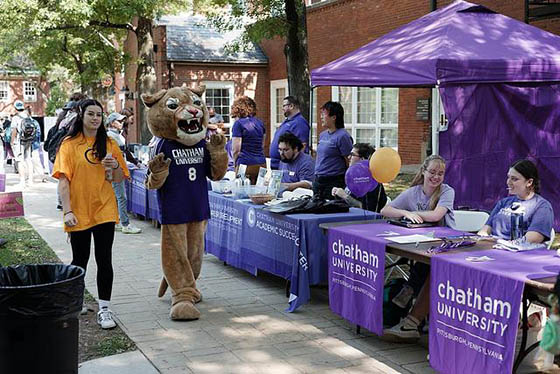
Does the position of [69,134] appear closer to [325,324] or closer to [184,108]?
[184,108]

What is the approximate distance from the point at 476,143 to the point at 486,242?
5323 mm

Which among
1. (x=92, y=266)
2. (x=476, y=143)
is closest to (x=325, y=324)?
(x=92, y=266)

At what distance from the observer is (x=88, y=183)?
19.1 ft

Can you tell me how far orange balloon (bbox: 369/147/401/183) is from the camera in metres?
6.39

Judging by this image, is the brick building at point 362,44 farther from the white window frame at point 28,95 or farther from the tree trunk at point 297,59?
the white window frame at point 28,95

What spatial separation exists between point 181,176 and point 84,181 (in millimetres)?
889

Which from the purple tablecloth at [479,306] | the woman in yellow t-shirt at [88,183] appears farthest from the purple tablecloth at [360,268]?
the woman in yellow t-shirt at [88,183]

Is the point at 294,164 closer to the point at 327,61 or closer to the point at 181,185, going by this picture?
the point at 181,185

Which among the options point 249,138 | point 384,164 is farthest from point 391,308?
point 249,138

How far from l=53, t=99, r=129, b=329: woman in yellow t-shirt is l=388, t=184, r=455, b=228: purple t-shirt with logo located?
254 centimetres

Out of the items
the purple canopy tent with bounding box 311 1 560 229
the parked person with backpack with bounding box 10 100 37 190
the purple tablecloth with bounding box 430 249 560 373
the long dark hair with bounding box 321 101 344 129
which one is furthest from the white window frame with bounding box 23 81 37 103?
the purple tablecloth with bounding box 430 249 560 373

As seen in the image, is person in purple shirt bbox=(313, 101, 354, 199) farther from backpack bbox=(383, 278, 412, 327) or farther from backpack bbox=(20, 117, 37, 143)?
backpack bbox=(20, 117, 37, 143)

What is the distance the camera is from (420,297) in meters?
5.45

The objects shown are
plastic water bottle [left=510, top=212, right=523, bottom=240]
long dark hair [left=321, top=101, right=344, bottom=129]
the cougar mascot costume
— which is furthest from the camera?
long dark hair [left=321, top=101, right=344, bottom=129]
